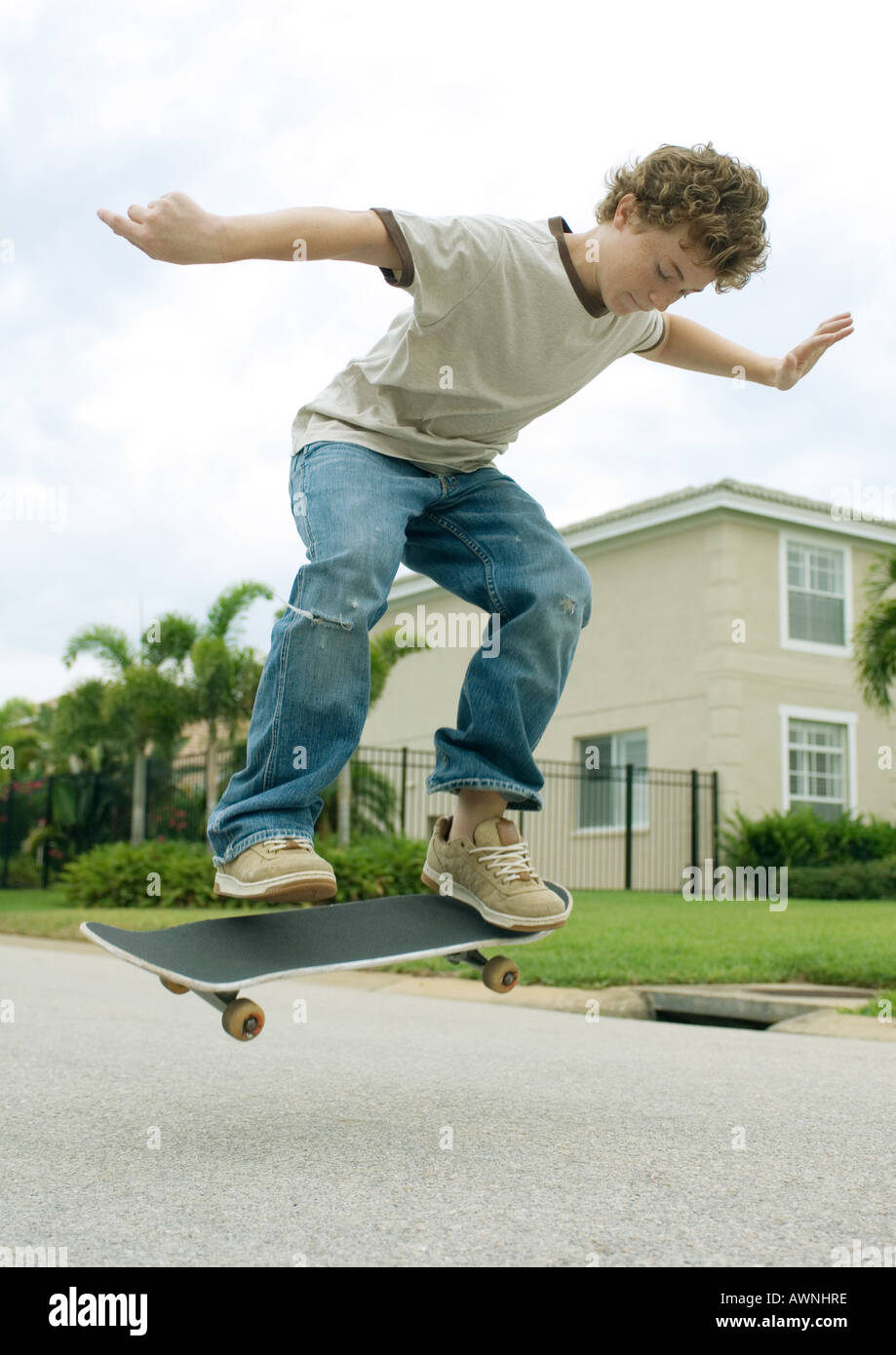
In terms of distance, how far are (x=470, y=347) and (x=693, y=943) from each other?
6.66m

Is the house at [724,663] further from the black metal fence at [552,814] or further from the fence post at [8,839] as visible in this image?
the fence post at [8,839]

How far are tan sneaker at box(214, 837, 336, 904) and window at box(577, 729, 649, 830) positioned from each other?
1711 cm

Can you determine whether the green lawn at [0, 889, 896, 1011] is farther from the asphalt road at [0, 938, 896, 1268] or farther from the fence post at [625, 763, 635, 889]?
the fence post at [625, 763, 635, 889]

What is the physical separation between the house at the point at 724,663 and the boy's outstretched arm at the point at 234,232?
1652 centimetres

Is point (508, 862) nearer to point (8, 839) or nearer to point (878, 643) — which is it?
point (878, 643)

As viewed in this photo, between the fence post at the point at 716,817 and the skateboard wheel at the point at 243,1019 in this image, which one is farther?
the fence post at the point at 716,817

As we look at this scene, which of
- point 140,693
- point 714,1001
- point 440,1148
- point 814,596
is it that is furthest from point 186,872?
point 440,1148

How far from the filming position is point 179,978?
256 cm

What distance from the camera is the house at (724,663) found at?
777 inches

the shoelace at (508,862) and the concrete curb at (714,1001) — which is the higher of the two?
the shoelace at (508,862)

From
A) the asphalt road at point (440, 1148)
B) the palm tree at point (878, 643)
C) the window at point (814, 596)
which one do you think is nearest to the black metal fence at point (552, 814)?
the window at point (814, 596)

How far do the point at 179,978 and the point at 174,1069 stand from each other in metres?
1.56

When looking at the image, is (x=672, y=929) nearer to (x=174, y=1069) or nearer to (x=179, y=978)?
(x=174, y=1069)
